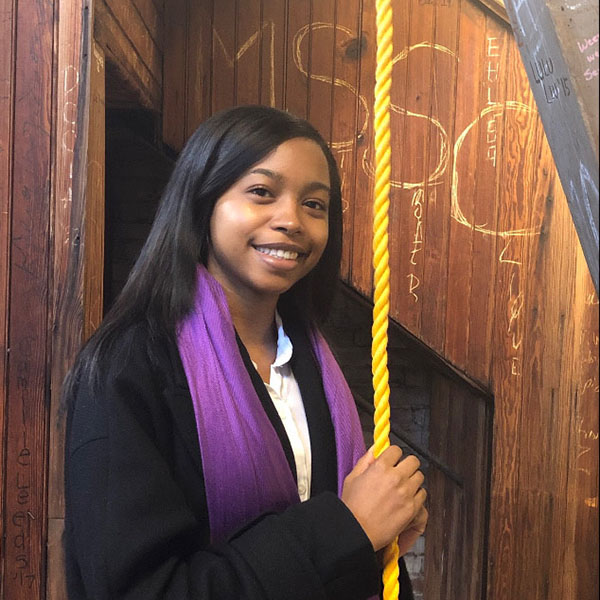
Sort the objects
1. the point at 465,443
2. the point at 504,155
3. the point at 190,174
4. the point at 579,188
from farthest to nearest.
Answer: the point at 465,443 → the point at 504,155 → the point at 190,174 → the point at 579,188

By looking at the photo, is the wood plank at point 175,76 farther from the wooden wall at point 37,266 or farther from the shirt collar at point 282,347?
the shirt collar at point 282,347

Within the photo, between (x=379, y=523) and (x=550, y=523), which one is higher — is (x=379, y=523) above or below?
above

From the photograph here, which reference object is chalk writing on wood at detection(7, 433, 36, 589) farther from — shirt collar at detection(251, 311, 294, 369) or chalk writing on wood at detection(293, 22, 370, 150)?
chalk writing on wood at detection(293, 22, 370, 150)

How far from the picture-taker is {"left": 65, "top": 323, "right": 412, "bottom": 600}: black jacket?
2.40ft

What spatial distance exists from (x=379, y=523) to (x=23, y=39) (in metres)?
1.05

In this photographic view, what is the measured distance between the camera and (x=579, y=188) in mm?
535

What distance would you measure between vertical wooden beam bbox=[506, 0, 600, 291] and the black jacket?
1.39 ft

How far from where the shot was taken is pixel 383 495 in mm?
798

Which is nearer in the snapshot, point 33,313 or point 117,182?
point 33,313

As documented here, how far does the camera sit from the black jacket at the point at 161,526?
730 millimetres

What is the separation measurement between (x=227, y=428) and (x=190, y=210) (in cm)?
30

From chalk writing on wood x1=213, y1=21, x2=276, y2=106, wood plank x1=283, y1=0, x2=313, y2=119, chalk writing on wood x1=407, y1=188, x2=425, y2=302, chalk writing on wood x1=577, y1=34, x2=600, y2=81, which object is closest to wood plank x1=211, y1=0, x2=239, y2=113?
chalk writing on wood x1=213, y1=21, x2=276, y2=106

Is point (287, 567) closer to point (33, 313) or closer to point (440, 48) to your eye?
point (33, 313)

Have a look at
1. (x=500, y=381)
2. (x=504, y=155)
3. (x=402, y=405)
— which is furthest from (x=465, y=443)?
(x=504, y=155)
